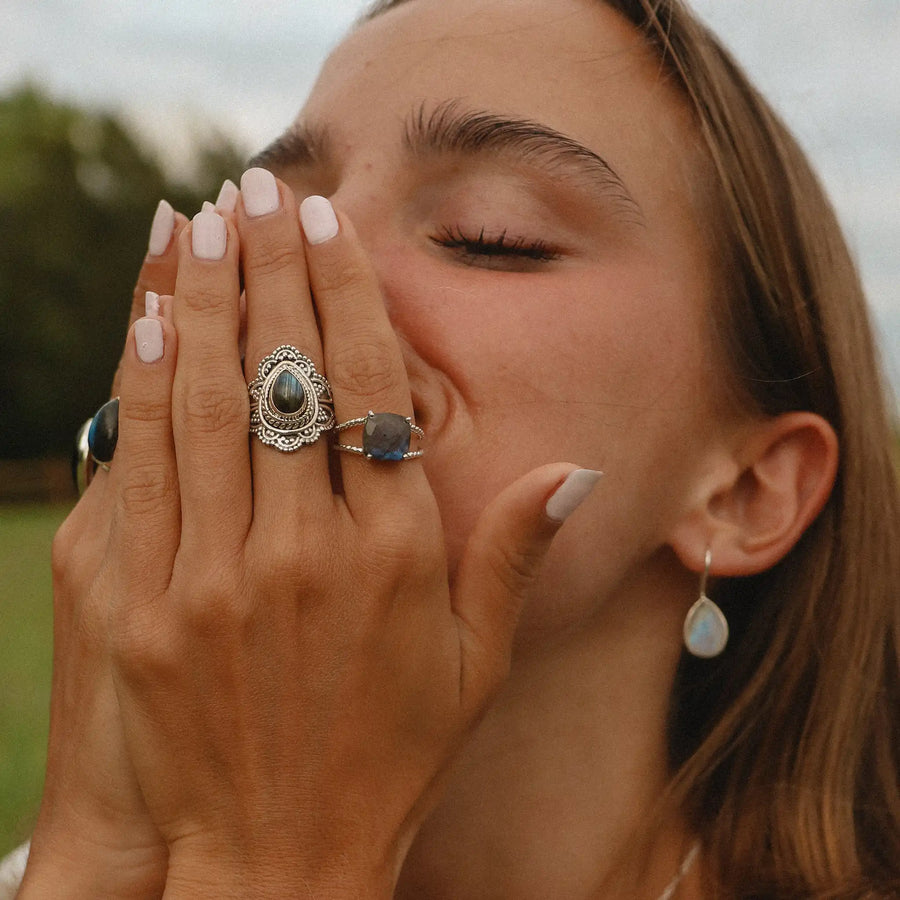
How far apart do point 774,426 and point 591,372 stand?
60 cm

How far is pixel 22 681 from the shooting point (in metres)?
7.91

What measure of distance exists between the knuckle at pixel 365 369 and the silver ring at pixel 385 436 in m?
0.05

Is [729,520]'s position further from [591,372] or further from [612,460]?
[591,372]

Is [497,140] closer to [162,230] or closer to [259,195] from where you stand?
[259,195]

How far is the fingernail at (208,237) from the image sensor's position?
179 cm

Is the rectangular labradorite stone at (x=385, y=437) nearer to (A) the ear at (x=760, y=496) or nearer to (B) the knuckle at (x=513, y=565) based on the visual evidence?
(B) the knuckle at (x=513, y=565)

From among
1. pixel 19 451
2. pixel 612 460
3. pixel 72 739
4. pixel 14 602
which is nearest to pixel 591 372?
pixel 612 460

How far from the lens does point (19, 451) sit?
27.7 meters

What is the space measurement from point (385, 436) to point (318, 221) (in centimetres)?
43

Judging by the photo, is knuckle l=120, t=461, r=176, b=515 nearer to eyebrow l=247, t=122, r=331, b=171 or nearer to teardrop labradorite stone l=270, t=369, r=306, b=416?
teardrop labradorite stone l=270, t=369, r=306, b=416

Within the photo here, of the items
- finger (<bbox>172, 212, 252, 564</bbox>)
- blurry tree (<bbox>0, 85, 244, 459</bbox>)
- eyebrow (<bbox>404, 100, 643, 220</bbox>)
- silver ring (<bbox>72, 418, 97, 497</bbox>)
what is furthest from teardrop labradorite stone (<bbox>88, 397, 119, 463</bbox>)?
blurry tree (<bbox>0, 85, 244, 459</bbox>)

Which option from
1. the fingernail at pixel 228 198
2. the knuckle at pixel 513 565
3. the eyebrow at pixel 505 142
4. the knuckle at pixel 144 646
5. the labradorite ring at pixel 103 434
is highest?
the eyebrow at pixel 505 142

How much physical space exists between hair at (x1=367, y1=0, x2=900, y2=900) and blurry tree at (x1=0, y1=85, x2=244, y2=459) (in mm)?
27574

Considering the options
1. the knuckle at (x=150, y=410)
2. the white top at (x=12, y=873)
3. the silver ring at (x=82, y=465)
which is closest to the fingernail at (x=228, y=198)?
the knuckle at (x=150, y=410)
